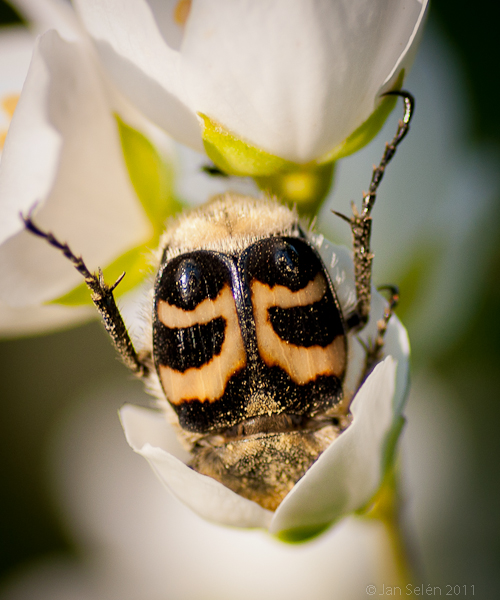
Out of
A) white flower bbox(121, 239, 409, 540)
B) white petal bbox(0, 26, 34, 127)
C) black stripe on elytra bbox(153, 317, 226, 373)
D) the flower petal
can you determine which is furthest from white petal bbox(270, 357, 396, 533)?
white petal bbox(0, 26, 34, 127)

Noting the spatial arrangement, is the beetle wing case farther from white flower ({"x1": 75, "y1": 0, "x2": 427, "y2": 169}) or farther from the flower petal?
the flower petal

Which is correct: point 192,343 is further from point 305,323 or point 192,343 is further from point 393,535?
point 393,535

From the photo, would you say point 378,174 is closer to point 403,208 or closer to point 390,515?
point 390,515

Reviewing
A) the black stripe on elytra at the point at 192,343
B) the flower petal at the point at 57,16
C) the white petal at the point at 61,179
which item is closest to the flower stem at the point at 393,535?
the black stripe on elytra at the point at 192,343

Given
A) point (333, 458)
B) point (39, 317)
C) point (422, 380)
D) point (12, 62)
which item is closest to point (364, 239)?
point (333, 458)

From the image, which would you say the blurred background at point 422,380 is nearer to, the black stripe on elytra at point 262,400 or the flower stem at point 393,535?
the flower stem at point 393,535

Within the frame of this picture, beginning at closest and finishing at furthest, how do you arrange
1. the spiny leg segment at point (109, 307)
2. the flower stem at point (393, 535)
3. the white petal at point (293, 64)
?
the white petal at point (293, 64) < the spiny leg segment at point (109, 307) < the flower stem at point (393, 535)
